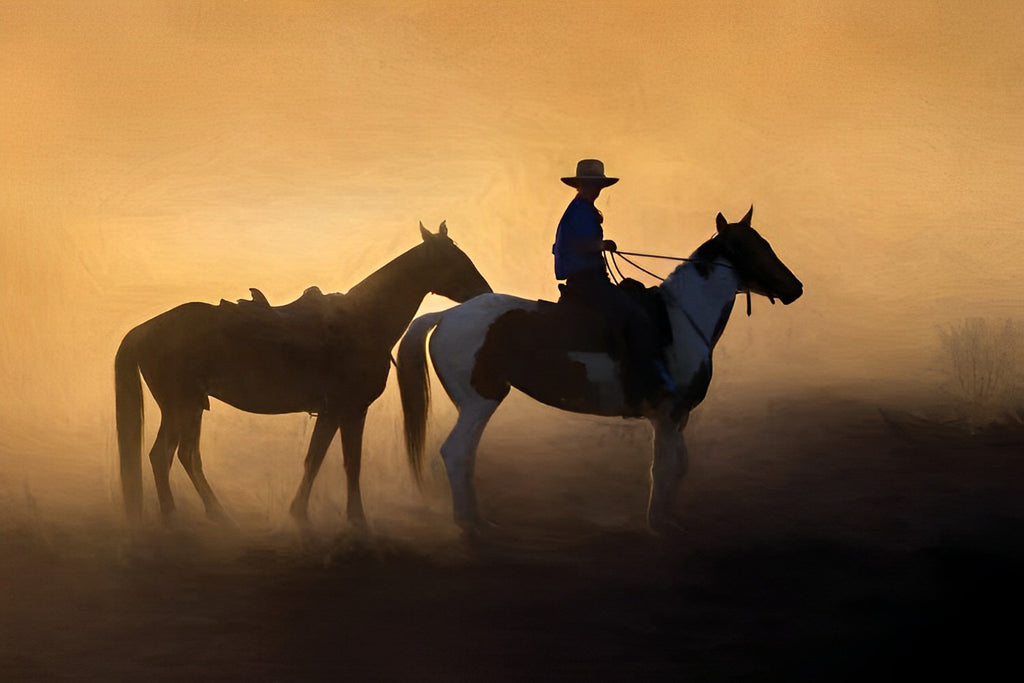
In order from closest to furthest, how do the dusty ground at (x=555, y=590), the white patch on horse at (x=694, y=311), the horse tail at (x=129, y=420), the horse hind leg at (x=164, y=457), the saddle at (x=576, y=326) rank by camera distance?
1. the dusty ground at (x=555, y=590)
2. the horse tail at (x=129, y=420)
3. the horse hind leg at (x=164, y=457)
4. the saddle at (x=576, y=326)
5. the white patch on horse at (x=694, y=311)

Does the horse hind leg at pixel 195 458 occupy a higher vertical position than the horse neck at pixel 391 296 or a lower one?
lower

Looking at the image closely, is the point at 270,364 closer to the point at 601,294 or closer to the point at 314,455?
the point at 314,455

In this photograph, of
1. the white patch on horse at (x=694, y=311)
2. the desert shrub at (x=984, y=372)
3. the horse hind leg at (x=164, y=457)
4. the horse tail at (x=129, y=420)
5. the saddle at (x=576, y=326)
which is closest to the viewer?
the horse tail at (x=129, y=420)

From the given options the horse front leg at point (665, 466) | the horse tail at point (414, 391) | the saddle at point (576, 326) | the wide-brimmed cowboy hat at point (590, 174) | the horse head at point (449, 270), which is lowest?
the horse front leg at point (665, 466)

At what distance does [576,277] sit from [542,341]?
1.47 feet

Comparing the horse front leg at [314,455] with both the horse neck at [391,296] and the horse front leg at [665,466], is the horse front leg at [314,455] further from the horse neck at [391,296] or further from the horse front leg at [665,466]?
the horse front leg at [665,466]

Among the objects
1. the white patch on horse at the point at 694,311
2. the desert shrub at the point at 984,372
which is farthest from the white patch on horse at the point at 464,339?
the desert shrub at the point at 984,372

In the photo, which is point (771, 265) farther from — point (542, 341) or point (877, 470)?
point (877, 470)

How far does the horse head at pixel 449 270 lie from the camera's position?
280 inches

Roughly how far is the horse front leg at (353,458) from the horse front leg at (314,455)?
0.08 m

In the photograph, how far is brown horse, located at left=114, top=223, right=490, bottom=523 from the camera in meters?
6.76

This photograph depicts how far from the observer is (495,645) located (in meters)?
5.38

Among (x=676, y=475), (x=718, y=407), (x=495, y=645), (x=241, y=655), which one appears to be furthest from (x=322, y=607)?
(x=718, y=407)

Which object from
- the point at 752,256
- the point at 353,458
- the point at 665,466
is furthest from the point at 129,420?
the point at 752,256
